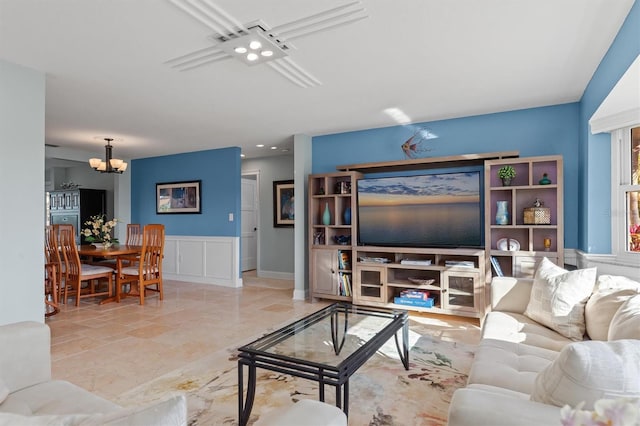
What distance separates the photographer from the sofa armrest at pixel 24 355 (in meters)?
1.50

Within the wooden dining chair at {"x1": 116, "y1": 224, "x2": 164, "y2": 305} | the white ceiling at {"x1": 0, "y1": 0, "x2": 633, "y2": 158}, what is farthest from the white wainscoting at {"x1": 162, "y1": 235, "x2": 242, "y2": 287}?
the white ceiling at {"x1": 0, "y1": 0, "x2": 633, "y2": 158}

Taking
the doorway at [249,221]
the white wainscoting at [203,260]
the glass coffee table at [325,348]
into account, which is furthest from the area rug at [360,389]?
the doorway at [249,221]

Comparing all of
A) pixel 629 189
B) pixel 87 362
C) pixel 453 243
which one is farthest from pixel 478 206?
pixel 87 362

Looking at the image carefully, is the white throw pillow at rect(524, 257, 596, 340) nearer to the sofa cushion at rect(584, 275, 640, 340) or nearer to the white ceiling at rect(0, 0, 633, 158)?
the sofa cushion at rect(584, 275, 640, 340)

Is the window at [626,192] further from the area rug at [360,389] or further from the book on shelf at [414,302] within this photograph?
the book on shelf at [414,302]

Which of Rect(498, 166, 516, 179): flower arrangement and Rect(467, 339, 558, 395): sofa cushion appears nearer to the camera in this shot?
Rect(467, 339, 558, 395): sofa cushion

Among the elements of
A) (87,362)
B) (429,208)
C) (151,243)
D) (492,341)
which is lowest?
(87,362)

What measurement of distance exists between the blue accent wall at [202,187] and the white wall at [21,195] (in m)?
3.35

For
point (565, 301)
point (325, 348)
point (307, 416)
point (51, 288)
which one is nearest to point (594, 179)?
point (565, 301)

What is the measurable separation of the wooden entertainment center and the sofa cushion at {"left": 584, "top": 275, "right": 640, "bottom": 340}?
1.52m

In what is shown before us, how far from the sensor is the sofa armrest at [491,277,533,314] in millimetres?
2803

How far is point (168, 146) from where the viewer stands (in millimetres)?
6117

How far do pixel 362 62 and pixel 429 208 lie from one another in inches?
81.5

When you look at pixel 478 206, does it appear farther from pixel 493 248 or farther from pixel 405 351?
pixel 405 351
